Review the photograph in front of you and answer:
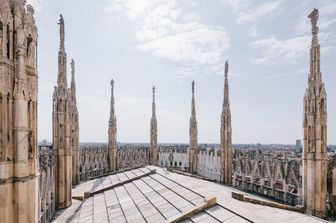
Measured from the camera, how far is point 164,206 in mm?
13945

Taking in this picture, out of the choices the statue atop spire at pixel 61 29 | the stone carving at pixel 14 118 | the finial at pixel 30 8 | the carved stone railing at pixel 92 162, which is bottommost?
the carved stone railing at pixel 92 162

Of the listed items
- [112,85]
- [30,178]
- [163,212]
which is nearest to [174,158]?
[112,85]

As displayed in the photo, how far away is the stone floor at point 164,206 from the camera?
446 inches

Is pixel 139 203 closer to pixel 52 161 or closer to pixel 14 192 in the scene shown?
pixel 52 161

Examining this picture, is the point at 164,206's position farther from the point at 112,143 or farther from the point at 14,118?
the point at 112,143

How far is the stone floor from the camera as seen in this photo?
11320 mm

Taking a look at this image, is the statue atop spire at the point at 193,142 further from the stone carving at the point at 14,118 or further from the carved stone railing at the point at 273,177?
the stone carving at the point at 14,118

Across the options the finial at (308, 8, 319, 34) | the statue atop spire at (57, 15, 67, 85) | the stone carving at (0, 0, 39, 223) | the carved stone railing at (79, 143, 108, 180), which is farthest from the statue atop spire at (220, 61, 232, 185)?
the stone carving at (0, 0, 39, 223)

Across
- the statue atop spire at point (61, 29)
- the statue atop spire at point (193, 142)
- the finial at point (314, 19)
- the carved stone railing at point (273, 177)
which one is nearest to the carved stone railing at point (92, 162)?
the statue atop spire at point (193, 142)

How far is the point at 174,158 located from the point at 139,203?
53.5 m

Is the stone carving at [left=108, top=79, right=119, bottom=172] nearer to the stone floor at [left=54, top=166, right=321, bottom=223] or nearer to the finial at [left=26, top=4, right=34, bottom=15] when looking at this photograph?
the stone floor at [left=54, top=166, right=321, bottom=223]

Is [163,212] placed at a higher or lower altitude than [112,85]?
lower

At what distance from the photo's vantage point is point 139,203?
52.0ft

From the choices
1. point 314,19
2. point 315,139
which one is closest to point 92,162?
point 315,139
